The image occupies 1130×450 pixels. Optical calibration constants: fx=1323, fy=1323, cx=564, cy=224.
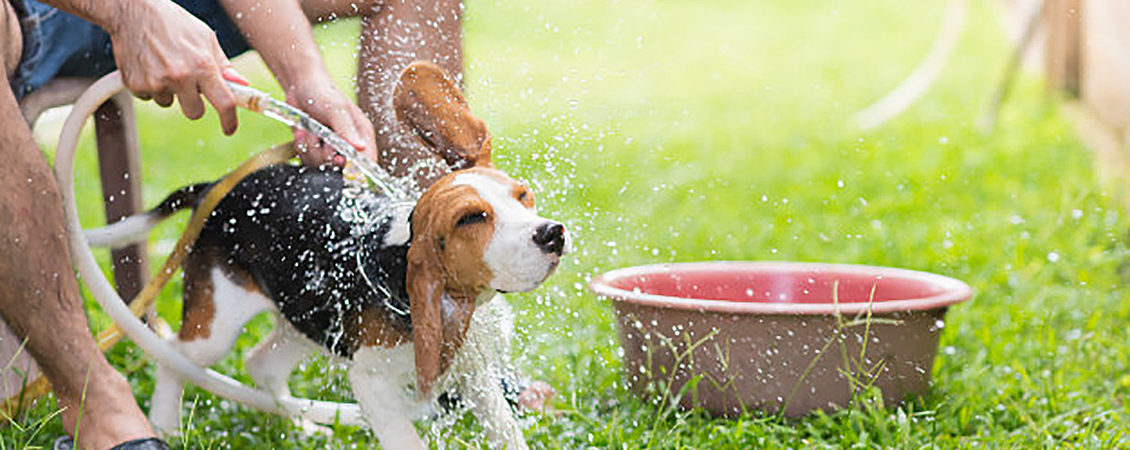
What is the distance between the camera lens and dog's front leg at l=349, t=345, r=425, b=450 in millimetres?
2021

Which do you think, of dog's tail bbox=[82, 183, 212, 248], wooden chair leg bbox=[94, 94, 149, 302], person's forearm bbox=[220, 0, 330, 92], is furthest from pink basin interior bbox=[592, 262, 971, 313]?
wooden chair leg bbox=[94, 94, 149, 302]

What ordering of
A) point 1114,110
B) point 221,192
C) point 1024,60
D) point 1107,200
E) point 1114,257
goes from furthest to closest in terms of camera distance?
point 1024,60
point 1114,110
point 1107,200
point 1114,257
point 221,192

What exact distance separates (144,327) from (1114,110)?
3521 millimetres

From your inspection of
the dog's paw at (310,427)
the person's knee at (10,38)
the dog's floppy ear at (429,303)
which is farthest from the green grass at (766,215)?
the person's knee at (10,38)

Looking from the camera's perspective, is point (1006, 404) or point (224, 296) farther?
point (1006, 404)

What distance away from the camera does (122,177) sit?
9.48 feet

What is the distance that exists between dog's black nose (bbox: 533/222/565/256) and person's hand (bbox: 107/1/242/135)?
0.59 metres

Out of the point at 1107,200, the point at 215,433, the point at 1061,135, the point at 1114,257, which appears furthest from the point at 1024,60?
the point at 215,433

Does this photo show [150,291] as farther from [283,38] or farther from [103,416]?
[283,38]

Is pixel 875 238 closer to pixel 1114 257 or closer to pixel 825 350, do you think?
pixel 1114 257

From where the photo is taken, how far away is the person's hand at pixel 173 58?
204cm

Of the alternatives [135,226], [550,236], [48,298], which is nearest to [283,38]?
[135,226]

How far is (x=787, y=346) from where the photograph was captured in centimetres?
239

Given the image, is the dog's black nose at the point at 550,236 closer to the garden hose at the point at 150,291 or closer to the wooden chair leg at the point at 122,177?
the garden hose at the point at 150,291
